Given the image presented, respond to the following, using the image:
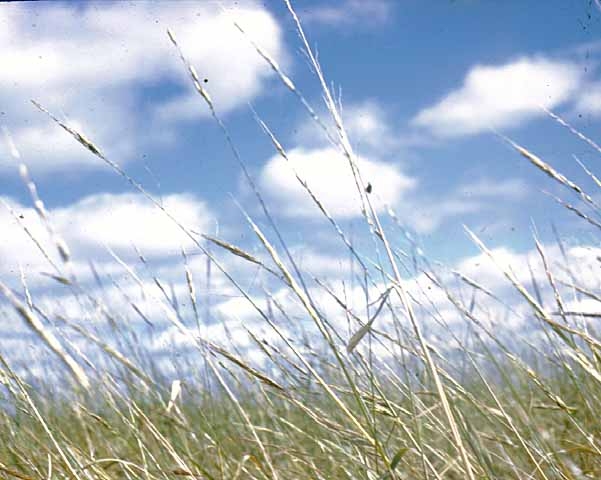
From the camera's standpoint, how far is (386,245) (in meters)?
0.93

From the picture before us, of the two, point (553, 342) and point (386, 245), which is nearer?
point (386, 245)

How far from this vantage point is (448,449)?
189 cm

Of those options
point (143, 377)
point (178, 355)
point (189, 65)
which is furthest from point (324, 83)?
point (178, 355)

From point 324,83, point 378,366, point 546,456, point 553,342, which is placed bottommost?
point 546,456

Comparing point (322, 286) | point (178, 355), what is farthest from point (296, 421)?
point (322, 286)

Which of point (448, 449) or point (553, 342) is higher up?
point (553, 342)

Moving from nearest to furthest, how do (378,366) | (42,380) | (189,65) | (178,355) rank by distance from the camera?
(189,65)
(378,366)
(178,355)
(42,380)

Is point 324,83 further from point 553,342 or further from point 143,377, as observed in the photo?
point 553,342

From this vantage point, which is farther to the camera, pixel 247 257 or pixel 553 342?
pixel 553 342

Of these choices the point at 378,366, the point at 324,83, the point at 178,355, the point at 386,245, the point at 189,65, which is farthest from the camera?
the point at 178,355

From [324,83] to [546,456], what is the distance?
0.65 meters

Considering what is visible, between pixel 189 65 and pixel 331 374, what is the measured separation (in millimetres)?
1123

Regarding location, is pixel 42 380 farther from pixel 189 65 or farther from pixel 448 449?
pixel 189 65

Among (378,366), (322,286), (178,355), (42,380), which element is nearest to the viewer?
(322,286)
